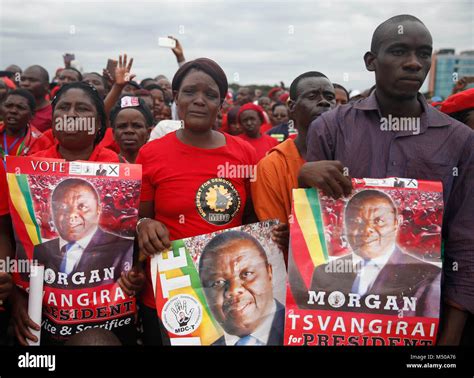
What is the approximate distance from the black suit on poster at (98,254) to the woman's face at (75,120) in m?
0.56

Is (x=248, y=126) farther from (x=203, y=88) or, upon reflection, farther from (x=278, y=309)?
(x=278, y=309)

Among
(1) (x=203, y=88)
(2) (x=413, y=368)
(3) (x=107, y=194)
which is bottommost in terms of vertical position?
(2) (x=413, y=368)

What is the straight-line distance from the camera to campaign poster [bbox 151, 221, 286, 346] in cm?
236

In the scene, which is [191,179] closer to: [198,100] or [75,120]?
[198,100]

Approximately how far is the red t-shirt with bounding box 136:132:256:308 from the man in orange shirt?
0.14 m

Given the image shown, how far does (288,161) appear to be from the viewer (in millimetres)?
2689

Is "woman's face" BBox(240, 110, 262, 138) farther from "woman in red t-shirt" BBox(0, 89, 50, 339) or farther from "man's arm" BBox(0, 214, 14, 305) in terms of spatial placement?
"man's arm" BBox(0, 214, 14, 305)

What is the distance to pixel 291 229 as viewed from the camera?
2217 millimetres

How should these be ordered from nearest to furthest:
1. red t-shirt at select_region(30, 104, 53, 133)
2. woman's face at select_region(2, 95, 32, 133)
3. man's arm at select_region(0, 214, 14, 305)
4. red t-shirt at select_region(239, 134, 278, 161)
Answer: man's arm at select_region(0, 214, 14, 305) → woman's face at select_region(2, 95, 32, 133) → red t-shirt at select_region(30, 104, 53, 133) → red t-shirt at select_region(239, 134, 278, 161)

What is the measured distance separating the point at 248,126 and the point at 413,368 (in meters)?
5.51

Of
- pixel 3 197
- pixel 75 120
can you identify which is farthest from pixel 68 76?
pixel 3 197

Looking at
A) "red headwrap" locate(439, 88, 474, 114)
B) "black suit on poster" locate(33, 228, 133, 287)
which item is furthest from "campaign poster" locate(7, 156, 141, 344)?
"red headwrap" locate(439, 88, 474, 114)

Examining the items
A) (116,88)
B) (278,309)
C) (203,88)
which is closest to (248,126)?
(116,88)

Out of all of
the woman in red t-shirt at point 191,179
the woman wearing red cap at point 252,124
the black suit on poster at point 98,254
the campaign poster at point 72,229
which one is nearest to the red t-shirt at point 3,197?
the campaign poster at point 72,229
